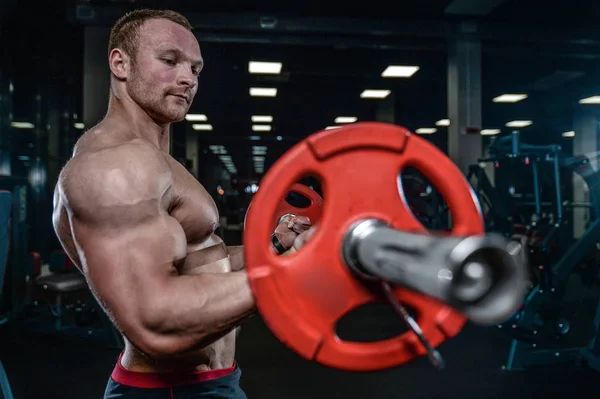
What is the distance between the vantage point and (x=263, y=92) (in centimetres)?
891

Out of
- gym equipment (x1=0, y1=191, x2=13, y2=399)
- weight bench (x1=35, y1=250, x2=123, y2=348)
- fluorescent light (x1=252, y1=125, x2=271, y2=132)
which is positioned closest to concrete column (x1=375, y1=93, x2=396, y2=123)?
fluorescent light (x1=252, y1=125, x2=271, y2=132)

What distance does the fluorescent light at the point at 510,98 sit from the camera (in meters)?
8.94

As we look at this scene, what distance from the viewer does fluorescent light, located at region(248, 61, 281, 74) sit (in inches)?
276

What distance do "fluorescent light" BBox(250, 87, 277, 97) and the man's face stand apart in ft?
25.8

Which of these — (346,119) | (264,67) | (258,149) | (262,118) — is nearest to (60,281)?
(264,67)

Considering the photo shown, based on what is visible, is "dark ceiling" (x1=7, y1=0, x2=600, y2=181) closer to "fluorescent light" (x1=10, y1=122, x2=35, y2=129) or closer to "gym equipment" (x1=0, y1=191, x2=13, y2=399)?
"fluorescent light" (x1=10, y1=122, x2=35, y2=129)

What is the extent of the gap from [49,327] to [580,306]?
13.8ft

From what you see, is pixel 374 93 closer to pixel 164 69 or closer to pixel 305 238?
pixel 164 69

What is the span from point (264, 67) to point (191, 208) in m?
6.68

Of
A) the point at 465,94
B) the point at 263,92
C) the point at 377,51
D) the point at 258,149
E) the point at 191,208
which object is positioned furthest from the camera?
the point at 258,149

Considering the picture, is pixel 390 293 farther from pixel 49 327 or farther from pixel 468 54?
pixel 468 54

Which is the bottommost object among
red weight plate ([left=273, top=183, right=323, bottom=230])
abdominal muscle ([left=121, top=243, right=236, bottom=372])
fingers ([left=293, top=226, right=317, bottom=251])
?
abdominal muscle ([left=121, top=243, right=236, bottom=372])

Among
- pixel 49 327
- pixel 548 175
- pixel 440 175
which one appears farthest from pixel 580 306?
pixel 440 175

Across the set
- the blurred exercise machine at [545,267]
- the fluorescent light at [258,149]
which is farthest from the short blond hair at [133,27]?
the fluorescent light at [258,149]
